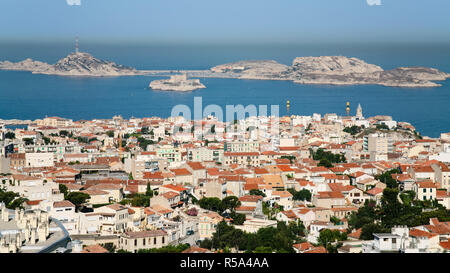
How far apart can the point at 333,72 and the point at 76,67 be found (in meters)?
15.5

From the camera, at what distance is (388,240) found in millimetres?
3186

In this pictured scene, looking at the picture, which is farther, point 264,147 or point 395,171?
point 264,147

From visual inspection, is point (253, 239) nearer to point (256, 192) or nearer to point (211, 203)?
point (211, 203)

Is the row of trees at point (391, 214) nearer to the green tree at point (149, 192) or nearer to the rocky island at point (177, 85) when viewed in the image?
the green tree at point (149, 192)

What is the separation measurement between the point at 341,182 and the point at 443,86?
3021 cm

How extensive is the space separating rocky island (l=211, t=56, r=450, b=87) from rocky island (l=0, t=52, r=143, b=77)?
20.3ft

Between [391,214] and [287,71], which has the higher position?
[287,71]

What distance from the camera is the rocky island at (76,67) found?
45406mm

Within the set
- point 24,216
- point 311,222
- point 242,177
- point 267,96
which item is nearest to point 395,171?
point 242,177

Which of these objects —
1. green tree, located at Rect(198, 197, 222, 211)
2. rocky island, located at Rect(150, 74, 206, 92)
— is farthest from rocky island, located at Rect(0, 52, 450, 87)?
green tree, located at Rect(198, 197, 222, 211)

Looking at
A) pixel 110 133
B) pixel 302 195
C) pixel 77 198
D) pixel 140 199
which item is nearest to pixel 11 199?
pixel 77 198

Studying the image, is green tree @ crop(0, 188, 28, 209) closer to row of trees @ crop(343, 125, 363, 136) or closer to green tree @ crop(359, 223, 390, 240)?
green tree @ crop(359, 223, 390, 240)

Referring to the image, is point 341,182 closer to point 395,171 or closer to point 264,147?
point 395,171

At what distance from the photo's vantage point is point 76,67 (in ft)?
151
